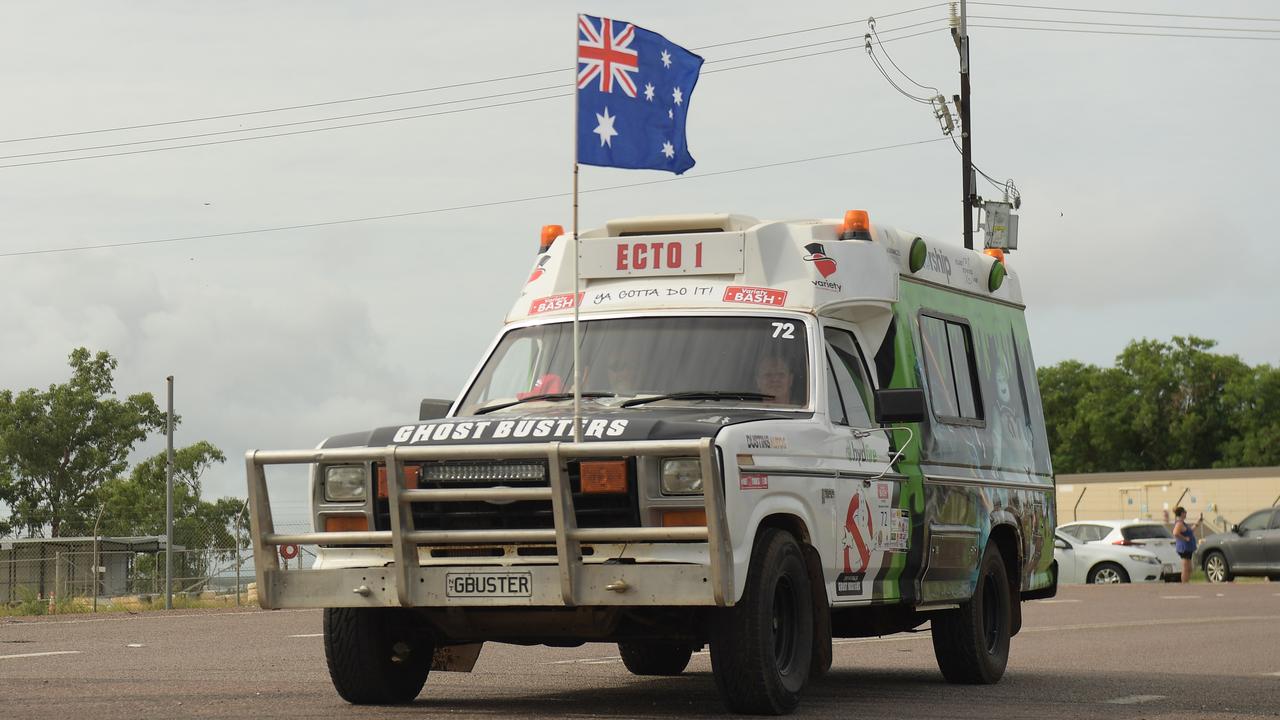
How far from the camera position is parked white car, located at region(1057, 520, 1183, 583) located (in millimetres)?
37750

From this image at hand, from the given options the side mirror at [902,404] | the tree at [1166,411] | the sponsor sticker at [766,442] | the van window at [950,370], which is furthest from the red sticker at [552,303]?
the tree at [1166,411]

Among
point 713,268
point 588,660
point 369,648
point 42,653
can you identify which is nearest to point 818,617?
point 713,268

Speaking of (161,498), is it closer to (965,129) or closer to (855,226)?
(965,129)

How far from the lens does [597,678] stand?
12664 millimetres

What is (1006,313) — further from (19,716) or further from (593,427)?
(19,716)

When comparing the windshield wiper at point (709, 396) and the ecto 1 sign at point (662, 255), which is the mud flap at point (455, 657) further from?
the ecto 1 sign at point (662, 255)

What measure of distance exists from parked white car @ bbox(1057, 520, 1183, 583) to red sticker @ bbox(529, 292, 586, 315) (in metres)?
28.0

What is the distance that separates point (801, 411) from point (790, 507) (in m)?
0.77

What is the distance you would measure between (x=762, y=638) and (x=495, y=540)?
4.47 feet

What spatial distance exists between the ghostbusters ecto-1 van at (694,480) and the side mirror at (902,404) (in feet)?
0.05

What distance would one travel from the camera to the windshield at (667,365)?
1020 centimetres

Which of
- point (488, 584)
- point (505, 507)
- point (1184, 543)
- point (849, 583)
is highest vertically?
point (505, 507)

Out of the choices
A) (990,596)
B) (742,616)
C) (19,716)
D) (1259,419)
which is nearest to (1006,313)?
(990,596)

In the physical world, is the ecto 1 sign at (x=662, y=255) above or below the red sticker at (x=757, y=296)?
above
